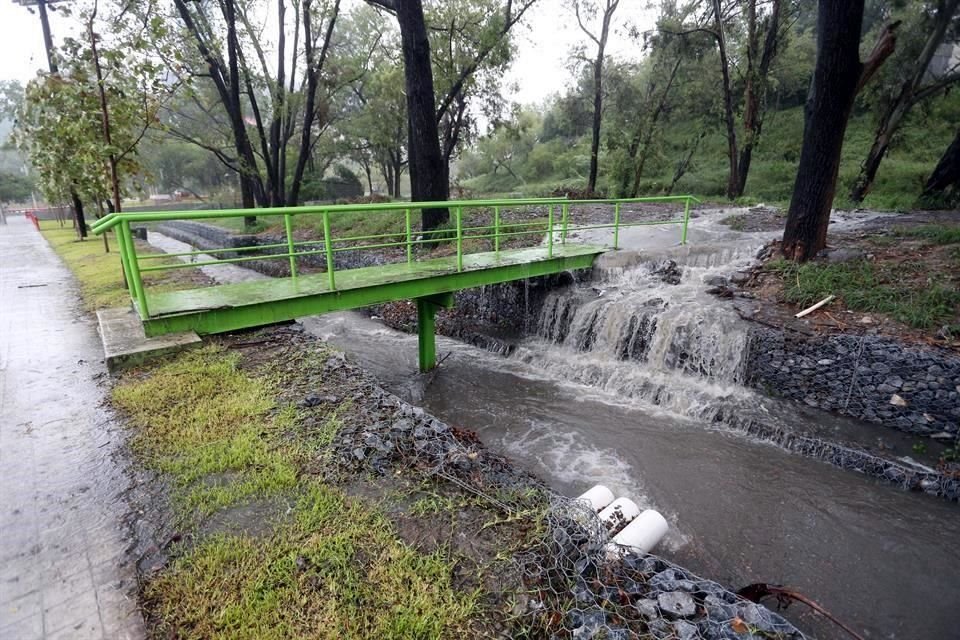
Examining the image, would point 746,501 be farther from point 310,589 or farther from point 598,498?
point 310,589

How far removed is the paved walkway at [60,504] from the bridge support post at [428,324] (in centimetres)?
461

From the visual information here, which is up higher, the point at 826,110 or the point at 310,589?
the point at 826,110

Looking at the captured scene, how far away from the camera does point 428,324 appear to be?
8695 millimetres

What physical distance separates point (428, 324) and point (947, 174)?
15168 millimetres

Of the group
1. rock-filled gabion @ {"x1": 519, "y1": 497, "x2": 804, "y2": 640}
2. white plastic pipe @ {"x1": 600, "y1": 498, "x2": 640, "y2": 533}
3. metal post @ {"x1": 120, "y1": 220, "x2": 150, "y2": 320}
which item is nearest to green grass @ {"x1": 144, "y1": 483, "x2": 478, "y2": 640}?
rock-filled gabion @ {"x1": 519, "y1": 497, "x2": 804, "y2": 640}

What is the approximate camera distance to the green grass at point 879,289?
6.52 m

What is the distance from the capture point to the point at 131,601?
7.97 ft

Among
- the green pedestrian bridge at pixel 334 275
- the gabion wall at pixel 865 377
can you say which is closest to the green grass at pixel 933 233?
the gabion wall at pixel 865 377

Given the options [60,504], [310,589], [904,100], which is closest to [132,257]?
[60,504]

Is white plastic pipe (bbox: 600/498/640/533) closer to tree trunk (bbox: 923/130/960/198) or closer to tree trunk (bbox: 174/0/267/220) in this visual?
tree trunk (bbox: 923/130/960/198)

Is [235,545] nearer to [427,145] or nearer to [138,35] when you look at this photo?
[138,35]

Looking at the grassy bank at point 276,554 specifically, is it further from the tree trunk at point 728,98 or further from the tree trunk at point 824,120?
the tree trunk at point 728,98

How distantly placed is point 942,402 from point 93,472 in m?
8.75

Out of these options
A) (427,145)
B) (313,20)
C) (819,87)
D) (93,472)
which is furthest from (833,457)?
(313,20)
